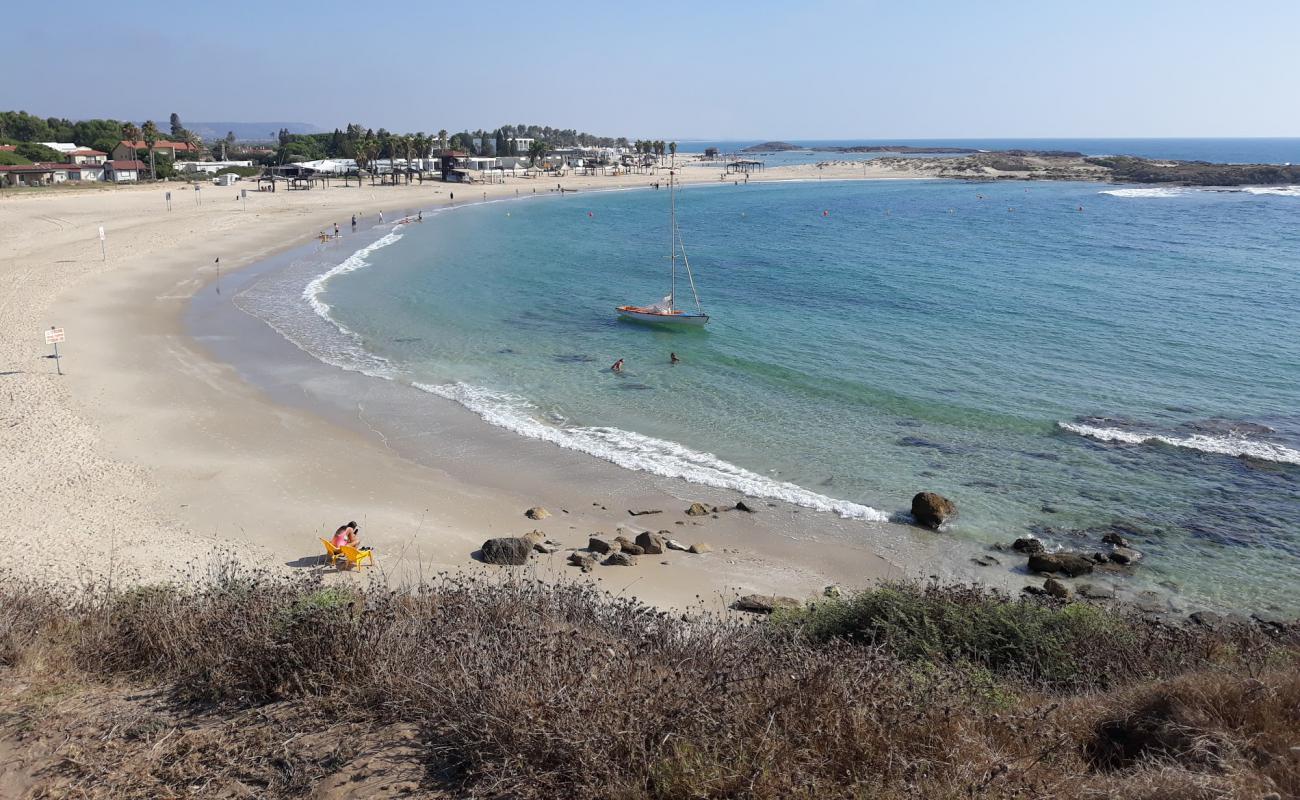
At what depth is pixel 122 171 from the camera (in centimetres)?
9406

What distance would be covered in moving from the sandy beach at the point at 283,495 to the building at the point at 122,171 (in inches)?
2968

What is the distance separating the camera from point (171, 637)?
785 cm

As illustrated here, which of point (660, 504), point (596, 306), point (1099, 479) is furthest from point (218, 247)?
point (1099, 479)

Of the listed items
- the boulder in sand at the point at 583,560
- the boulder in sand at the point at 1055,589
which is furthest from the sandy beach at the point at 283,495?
the boulder in sand at the point at 1055,589

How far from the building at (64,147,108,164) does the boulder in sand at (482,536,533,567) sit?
107829mm

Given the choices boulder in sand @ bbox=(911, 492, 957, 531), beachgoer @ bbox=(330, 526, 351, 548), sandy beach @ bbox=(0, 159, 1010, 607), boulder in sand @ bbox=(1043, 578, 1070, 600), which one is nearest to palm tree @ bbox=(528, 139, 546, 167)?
sandy beach @ bbox=(0, 159, 1010, 607)

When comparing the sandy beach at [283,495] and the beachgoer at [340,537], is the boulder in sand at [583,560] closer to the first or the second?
the sandy beach at [283,495]

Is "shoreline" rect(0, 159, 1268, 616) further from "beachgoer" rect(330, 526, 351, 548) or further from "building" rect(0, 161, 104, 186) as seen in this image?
"building" rect(0, 161, 104, 186)

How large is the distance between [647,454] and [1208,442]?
587 inches

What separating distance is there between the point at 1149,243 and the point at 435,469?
59.6m

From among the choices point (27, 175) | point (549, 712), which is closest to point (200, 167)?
point (27, 175)

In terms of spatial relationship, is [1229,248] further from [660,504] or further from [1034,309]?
[660,504]

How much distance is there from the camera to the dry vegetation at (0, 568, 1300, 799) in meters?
5.50

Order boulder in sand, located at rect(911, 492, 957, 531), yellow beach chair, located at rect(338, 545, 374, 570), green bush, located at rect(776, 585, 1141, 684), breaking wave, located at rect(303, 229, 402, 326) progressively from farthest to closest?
breaking wave, located at rect(303, 229, 402, 326) < boulder in sand, located at rect(911, 492, 957, 531) < yellow beach chair, located at rect(338, 545, 374, 570) < green bush, located at rect(776, 585, 1141, 684)
